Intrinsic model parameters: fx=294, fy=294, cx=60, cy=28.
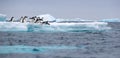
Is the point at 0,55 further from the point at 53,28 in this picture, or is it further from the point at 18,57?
the point at 53,28

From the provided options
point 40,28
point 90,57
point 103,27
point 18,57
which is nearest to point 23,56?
point 18,57

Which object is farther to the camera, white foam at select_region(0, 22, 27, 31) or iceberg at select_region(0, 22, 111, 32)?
iceberg at select_region(0, 22, 111, 32)

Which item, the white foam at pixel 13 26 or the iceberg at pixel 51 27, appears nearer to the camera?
the white foam at pixel 13 26

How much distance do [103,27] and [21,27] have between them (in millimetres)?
8574

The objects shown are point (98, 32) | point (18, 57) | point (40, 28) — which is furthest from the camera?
point (98, 32)

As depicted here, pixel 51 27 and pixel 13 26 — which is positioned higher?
pixel 13 26

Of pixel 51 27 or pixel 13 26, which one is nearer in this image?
pixel 13 26

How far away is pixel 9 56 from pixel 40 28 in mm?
14602

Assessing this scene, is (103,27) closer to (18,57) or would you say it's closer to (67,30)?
(67,30)

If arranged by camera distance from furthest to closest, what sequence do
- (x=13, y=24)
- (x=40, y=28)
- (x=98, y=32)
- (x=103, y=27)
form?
1. (x=98, y=32)
2. (x=103, y=27)
3. (x=40, y=28)
4. (x=13, y=24)

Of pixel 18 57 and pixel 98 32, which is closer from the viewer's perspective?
pixel 18 57

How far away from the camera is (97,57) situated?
12742 millimetres

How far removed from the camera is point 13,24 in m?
24.9

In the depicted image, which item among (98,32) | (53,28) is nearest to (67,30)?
(53,28)
